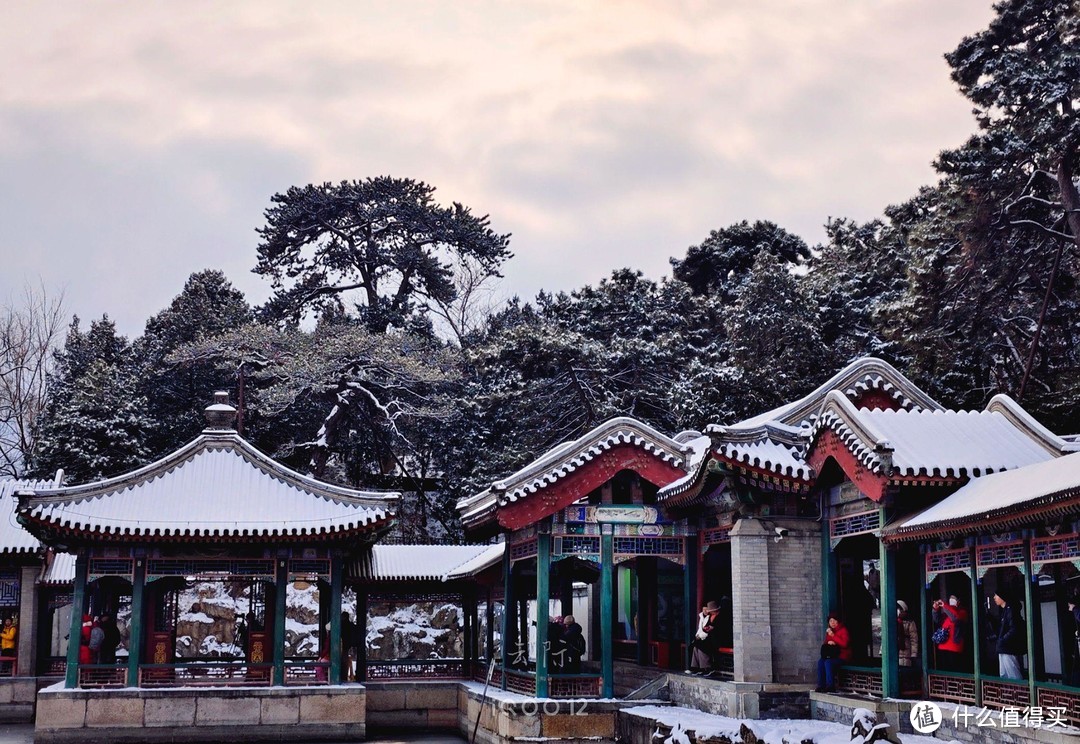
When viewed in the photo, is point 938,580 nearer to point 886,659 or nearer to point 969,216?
point 886,659

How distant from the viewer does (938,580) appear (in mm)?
16328

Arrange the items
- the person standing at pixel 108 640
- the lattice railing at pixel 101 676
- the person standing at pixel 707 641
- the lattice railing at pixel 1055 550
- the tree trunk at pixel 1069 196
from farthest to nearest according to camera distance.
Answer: the tree trunk at pixel 1069 196 → the person standing at pixel 108 640 → the lattice railing at pixel 101 676 → the person standing at pixel 707 641 → the lattice railing at pixel 1055 550

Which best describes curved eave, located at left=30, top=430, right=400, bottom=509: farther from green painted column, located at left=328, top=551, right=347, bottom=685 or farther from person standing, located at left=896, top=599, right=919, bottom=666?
person standing, located at left=896, top=599, right=919, bottom=666


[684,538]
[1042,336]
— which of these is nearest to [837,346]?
[1042,336]

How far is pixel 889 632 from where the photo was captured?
14594 mm

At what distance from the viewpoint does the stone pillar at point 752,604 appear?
1675cm

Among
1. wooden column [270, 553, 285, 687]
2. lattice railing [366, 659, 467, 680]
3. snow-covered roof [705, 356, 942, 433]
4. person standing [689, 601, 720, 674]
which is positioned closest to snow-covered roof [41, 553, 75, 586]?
wooden column [270, 553, 285, 687]

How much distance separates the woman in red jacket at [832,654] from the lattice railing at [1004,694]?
304cm

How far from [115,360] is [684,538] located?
29.8 metres

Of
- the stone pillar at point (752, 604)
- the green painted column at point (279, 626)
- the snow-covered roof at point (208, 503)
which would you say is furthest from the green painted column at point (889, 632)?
the green painted column at point (279, 626)

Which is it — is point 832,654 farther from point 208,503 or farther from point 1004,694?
point 208,503

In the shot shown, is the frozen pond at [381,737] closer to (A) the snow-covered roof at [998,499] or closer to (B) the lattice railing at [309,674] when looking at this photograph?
(B) the lattice railing at [309,674]

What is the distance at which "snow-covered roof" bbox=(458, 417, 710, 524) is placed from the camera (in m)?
18.9

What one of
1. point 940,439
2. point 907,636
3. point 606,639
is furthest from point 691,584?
point 940,439
